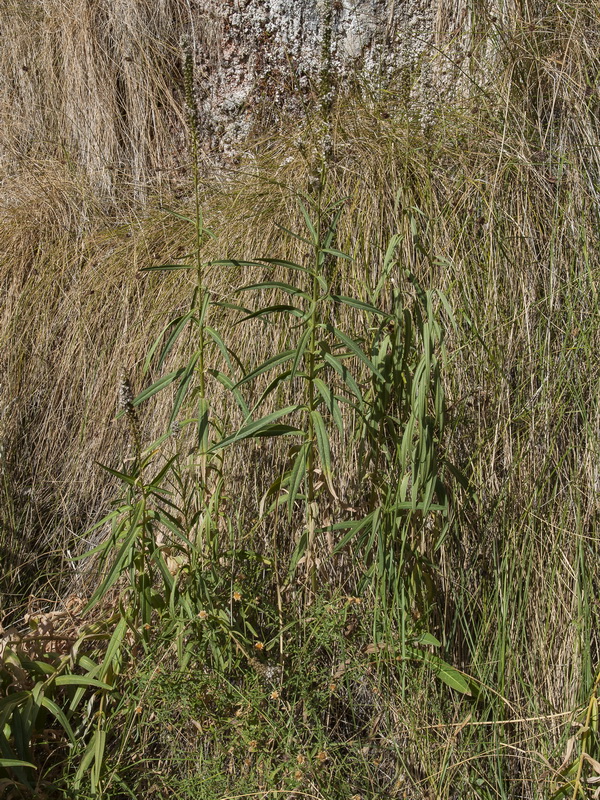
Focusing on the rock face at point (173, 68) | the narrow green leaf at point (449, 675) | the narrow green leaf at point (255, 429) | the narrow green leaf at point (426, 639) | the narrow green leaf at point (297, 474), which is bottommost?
→ the narrow green leaf at point (449, 675)

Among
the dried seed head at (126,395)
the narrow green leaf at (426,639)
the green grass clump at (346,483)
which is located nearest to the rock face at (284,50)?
the green grass clump at (346,483)

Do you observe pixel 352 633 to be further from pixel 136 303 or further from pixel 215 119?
pixel 215 119

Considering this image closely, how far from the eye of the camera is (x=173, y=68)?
3.07 metres

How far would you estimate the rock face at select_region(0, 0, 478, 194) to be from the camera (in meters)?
2.93

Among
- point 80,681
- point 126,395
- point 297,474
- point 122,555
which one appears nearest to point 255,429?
point 297,474

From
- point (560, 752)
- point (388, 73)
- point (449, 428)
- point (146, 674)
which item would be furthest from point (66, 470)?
point (388, 73)

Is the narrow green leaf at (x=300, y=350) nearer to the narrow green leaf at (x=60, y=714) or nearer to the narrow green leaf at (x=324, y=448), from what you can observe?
the narrow green leaf at (x=324, y=448)

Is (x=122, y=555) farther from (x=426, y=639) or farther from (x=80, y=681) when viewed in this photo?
(x=426, y=639)

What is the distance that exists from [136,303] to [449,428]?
114cm

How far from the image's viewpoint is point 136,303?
253 centimetres

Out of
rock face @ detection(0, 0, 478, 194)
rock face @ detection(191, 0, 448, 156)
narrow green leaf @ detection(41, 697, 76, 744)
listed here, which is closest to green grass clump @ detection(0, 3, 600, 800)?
narrow green leaf @ detection(41, 697, 76, 744)

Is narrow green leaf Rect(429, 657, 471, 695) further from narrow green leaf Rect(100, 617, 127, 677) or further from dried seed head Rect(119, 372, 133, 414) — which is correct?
dried seed head Rect(119, 372, 133, 414)

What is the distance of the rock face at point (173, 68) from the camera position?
2.93m

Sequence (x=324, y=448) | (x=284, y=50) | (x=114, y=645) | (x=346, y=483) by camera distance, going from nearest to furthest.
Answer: (x=324, y=448), (x=114, y=645), (x=346, y=483), (x=284, y=50)
